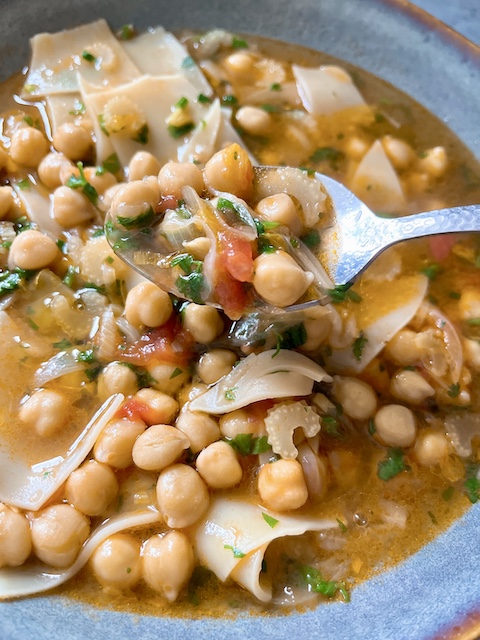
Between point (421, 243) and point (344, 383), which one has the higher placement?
point (421, 243)

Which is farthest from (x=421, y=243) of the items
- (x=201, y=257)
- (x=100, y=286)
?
(x=100, y=286)

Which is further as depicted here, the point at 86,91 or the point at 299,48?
the point at 299,48

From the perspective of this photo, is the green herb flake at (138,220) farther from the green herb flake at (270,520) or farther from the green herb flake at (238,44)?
the green herb flake at (238,44)

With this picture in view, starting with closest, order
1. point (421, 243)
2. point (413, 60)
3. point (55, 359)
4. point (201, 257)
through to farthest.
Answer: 1. point (201, 257)
2. point (55, 359)
3. point (421, 243)
4. point (413, 60)

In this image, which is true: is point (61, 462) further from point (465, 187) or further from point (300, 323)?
point (465, 187)

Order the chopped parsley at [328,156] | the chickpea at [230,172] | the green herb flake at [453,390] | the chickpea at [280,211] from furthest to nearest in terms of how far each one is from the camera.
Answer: the chopped parsley at [328,156] < the green herb flake at [453,390] < the chickpea at [230,172] < the chickpea at [280,211]


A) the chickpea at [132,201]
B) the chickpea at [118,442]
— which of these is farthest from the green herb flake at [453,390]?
the chickpea at [132,201]
